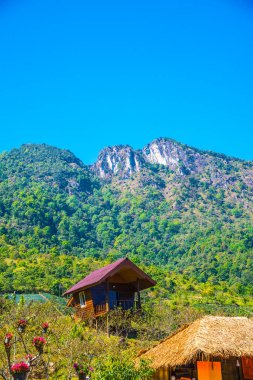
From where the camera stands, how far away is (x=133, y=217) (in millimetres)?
121938

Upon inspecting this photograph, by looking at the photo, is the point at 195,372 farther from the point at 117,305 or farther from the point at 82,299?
the point at 82,299

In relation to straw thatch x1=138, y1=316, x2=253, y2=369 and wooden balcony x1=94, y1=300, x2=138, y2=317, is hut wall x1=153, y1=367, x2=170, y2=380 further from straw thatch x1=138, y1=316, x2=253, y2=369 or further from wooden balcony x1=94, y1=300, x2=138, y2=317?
wooden balcony x1=94, y1=300, x2=138, y2=317

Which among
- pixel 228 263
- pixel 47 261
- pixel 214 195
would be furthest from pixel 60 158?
pixel 47 261

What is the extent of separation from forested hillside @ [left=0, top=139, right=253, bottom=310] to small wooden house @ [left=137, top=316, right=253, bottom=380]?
94.0 feet

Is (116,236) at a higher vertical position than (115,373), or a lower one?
higher

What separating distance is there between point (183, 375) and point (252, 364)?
2.26 meters

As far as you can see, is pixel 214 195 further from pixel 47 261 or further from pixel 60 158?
pixel 47 261

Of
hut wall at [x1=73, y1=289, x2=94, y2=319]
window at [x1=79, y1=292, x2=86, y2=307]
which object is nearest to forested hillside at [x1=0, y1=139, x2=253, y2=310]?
window at [x1=79, y1=292, x2=86, y2=307]

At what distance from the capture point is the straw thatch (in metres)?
13.7

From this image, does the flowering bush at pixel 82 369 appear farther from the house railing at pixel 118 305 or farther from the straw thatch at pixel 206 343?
the house railing at pixel 118 305

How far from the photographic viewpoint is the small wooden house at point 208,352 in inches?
544

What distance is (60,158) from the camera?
161m

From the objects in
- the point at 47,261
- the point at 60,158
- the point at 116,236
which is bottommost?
the point at 47,261

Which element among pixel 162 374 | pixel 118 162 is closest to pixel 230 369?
pixel 162 374
